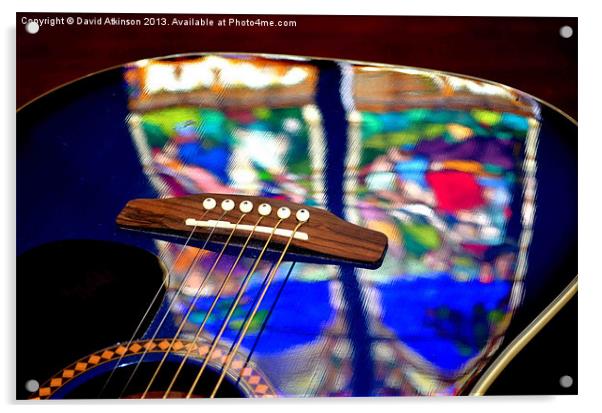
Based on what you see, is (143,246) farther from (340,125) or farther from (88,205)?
(340,125)

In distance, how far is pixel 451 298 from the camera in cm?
119

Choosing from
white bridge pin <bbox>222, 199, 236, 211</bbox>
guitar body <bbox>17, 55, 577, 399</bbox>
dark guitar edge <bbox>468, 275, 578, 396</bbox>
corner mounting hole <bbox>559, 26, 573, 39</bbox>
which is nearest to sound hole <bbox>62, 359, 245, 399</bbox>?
guitar body <bbox>17, 55, 577, 399</bbox>

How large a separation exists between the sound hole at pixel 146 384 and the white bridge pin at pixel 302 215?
0.25 metres

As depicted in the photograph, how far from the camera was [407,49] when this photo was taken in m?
1.22

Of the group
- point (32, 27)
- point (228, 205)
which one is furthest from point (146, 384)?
point (32, 27)

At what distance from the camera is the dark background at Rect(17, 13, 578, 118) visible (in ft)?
3.90

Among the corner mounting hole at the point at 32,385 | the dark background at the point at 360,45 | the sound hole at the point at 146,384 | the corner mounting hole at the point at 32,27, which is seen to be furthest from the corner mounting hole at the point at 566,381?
the corner mounting hole at the point at 32,27

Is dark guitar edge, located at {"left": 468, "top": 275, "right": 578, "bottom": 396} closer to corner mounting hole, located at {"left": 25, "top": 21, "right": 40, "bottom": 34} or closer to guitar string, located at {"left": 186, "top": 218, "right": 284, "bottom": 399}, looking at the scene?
guitar string, located at {"left": 186, "top": 218, "right": 284, "bottom": 399}

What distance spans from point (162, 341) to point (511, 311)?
51 cm

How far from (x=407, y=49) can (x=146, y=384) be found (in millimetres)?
616

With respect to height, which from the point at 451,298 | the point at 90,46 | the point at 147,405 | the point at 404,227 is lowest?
the point at 147,405

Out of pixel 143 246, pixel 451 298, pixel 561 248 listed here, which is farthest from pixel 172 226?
pixel 561 248

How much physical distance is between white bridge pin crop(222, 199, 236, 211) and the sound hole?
22 centimetres
